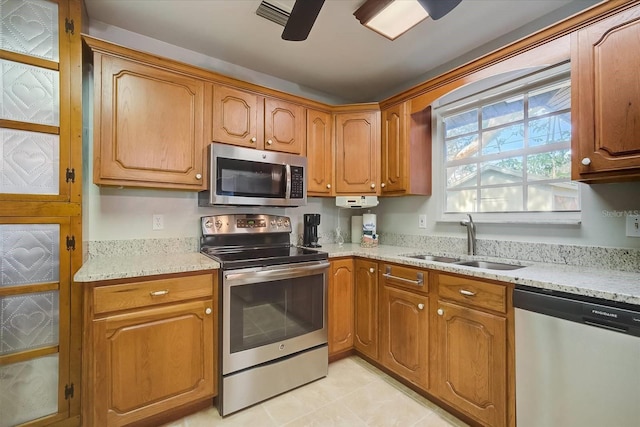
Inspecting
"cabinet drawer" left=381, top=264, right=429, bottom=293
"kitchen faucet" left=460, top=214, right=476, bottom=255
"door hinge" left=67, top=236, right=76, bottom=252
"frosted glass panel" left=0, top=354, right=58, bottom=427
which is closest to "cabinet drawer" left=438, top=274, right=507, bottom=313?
"cabinet drawer" left=381, top=264, right=429, bottom=293

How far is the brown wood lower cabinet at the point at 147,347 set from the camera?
1400 mm

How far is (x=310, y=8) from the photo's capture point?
127cm

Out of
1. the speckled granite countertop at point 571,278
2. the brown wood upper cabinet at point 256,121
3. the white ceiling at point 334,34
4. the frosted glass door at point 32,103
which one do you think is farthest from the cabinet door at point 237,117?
the speckled granite countertop at point 571,278

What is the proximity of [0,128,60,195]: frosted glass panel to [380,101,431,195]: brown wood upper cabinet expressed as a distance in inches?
88.7

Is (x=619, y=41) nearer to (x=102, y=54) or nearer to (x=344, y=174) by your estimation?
(x=344, y=174)

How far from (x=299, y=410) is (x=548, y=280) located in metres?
1.54

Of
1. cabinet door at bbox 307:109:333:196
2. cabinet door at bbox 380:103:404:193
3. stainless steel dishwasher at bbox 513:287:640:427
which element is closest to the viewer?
stainless steel dishwasher at bbox 513:287:640:427

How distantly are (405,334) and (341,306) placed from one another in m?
0.54

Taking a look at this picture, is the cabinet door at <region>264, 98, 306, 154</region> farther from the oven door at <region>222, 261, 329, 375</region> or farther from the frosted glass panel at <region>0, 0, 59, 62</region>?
the frosted glass panel at <region>0, 0, 59, 62</region>

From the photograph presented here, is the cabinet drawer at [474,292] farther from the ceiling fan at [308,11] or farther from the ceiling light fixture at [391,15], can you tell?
the ceiling light fixture at [391,15]

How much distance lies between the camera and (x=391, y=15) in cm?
159

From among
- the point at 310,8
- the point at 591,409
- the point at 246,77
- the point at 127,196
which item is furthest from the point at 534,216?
the point at 127,196

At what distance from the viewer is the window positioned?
70.6 inches

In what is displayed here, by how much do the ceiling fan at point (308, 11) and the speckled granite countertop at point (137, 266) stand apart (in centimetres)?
136
